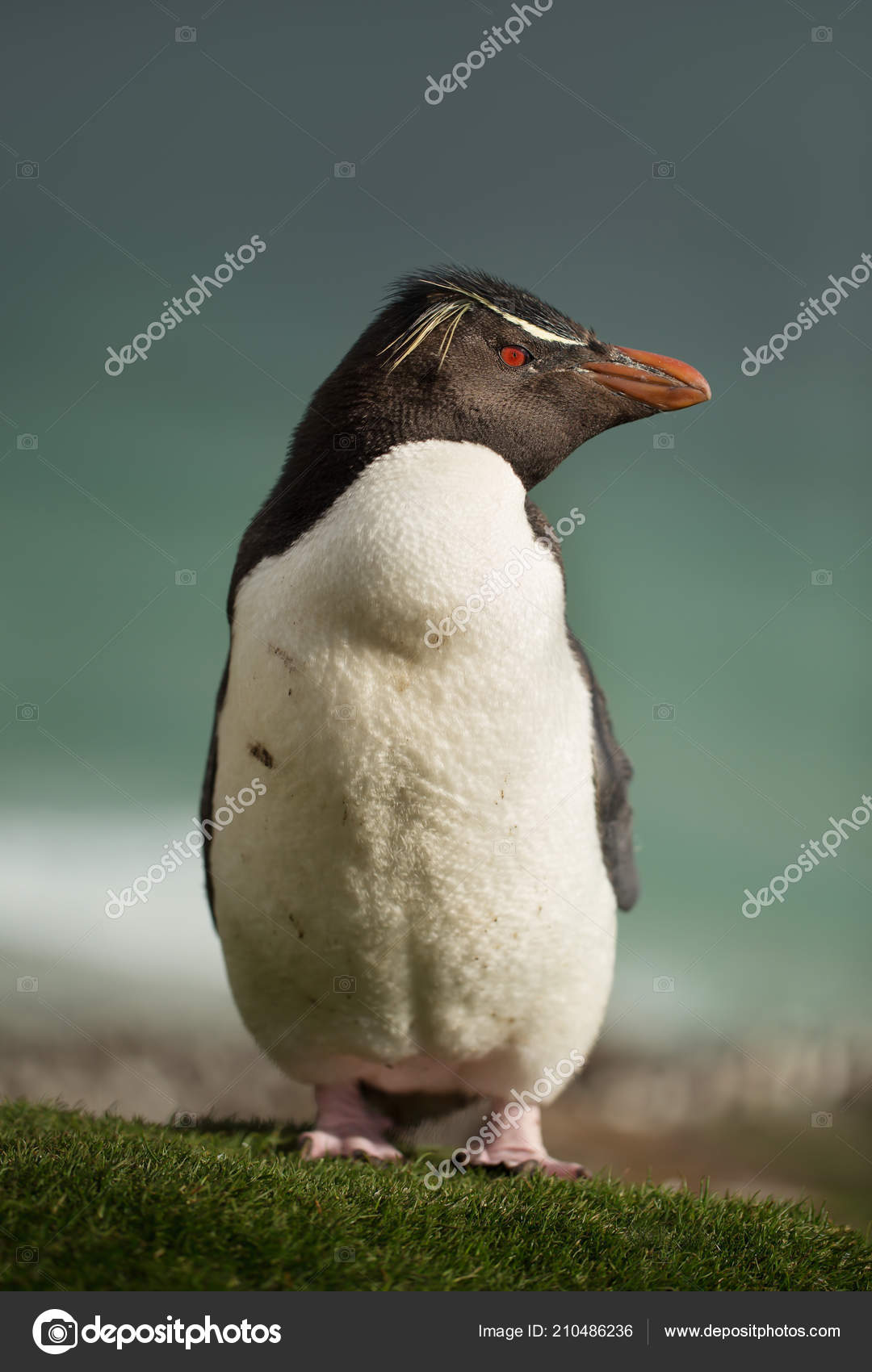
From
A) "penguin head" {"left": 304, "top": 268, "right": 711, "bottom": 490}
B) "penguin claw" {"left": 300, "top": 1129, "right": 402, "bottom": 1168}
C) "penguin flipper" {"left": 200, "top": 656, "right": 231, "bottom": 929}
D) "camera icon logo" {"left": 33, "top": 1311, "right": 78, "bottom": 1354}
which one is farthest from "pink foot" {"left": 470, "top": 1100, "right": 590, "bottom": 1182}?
"penguin head" {"left": 304, "top": 268, "right": 711, "bottom": 490}

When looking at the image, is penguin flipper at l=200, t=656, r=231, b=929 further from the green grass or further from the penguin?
the green grass

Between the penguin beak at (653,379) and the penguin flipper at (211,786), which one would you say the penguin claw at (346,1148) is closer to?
the penguin flipper at (211,786)

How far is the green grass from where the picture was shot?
1.58m

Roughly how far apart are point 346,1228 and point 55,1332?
48 cm

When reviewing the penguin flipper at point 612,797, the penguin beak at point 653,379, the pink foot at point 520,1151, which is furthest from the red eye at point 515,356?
the pink foot at point 520,1151

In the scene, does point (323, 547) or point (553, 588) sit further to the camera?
point (553, 588)

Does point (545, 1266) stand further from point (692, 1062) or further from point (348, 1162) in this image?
point (692, 1062)

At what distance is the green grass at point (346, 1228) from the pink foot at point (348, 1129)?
15 cm

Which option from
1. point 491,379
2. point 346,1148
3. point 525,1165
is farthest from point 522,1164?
point 491,379

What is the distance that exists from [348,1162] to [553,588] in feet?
4.50

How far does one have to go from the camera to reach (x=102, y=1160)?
195 cm

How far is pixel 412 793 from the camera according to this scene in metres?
2.24

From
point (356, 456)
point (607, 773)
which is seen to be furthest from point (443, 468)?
point (607, 773)

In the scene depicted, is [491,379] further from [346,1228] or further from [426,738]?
[346,1228]
